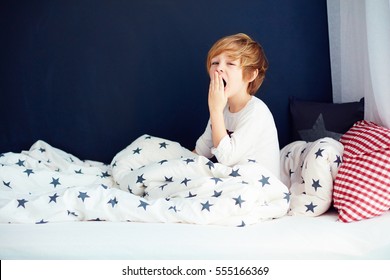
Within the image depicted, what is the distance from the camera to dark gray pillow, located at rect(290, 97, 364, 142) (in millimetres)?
2105

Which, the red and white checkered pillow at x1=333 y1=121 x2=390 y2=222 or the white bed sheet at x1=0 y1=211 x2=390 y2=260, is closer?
the white bed sheet at x1=0 y1=211 x2=390 y2=260

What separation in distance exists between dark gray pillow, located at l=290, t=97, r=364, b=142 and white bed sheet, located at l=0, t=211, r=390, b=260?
2.34 ft

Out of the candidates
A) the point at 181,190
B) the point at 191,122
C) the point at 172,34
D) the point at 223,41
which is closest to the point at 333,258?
the point at 181,190

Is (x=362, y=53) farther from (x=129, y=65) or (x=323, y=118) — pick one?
(x=129, y=65)

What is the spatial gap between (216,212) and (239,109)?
573mm

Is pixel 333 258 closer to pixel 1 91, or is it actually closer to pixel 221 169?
pixel 221 169

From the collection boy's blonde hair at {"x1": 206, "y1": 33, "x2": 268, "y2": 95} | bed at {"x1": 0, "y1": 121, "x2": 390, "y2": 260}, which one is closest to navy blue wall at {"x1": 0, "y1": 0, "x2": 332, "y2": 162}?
boy's blonde hair at {"x1": 206, "y1": 33, "x2": 268, "y2": 95}

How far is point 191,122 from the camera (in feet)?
7.70

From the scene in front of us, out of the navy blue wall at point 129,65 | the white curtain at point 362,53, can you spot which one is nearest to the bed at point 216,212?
the white curtain at point 362,53

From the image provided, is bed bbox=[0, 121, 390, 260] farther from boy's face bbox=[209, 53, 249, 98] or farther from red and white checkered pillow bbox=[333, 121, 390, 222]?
boy's face bbox=[209, 53, 249, 98]

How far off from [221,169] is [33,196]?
64 centimetres

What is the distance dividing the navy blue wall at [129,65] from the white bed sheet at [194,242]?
922mm

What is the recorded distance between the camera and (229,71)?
189cm

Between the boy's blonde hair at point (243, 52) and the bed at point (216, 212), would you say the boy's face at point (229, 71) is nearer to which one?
the boy's blonde hair at point (243, 52)
